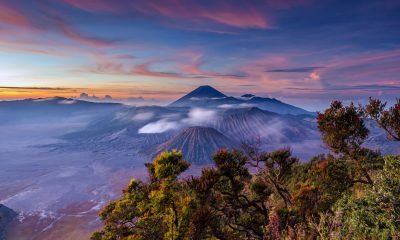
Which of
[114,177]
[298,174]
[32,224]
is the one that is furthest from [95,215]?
[298,174]

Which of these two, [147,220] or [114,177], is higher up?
[147,220]

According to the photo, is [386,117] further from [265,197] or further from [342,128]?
[265,197]

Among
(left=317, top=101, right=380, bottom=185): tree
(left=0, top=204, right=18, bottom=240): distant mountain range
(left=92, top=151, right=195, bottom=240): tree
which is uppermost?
(left=317, top=101, right=380, bottom=185): tree

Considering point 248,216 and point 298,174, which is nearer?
point 248,216

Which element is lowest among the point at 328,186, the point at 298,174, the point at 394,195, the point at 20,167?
the point at 20,167

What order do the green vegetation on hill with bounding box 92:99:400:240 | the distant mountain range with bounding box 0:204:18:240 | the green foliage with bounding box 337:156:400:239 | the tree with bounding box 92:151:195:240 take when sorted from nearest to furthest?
the green foliage with bounding box 337:156:400:239
the green vegetation on hill with bounding box 92:99:400:240
the tree with bounding box 92:151:195:240
the distant mountain range with bounding box 0:204:18:240

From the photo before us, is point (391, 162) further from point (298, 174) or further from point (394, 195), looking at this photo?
point (298, 174)

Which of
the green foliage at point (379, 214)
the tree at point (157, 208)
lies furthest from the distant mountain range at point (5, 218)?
the green foliage at point (379, 214)

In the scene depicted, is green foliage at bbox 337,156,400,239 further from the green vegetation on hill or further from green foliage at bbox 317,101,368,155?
green foliage at bbox 317,101,368,155

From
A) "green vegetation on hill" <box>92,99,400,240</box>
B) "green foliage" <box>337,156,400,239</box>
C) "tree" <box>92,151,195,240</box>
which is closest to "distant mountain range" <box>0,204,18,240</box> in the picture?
"green vegetation on hill" <box>92,99,400,240</box>
